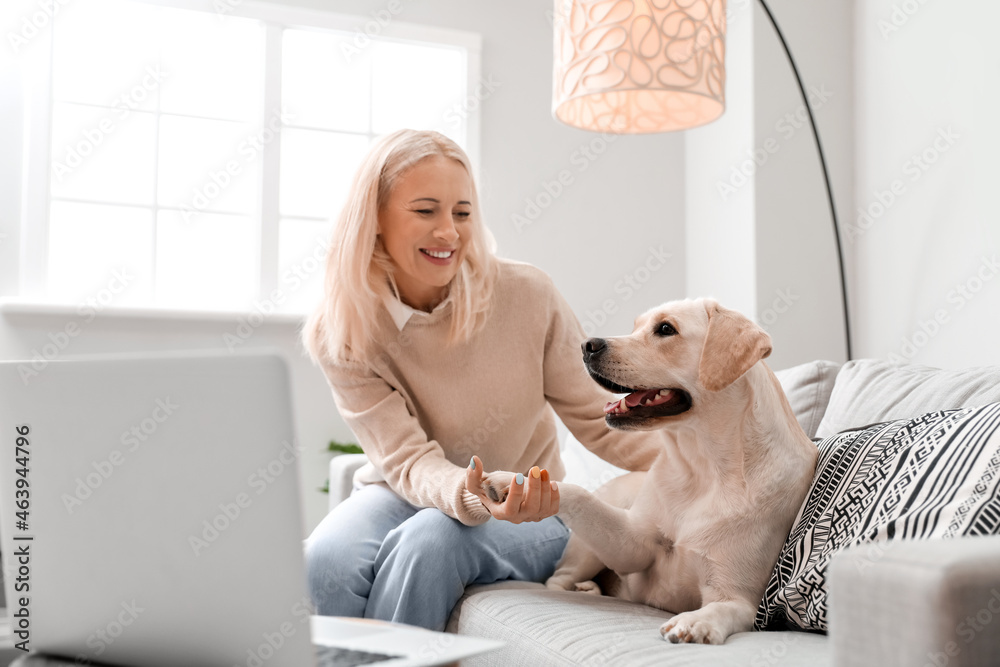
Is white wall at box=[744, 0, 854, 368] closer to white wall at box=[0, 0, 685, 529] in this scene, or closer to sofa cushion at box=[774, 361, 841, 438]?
white wall at box=[0, 0, 685, 529]

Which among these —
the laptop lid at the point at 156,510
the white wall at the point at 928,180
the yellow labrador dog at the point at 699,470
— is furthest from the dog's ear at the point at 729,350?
the white wall at the point at 928,180

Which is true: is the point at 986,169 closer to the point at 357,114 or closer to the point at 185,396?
the point at 357,114

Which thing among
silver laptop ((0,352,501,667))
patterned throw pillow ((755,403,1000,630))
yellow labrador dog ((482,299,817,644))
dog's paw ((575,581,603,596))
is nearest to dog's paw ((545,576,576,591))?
dog's paw ((575,581,603,596))

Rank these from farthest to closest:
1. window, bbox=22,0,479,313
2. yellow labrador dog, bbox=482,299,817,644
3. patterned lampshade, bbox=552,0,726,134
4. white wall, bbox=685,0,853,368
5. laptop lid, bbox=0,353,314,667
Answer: white wall, bbox=685,0,853,368 < window, bbox=22,0,479,313 < patterned lampshade, bbox=552,0,726,134 < yellow labrador dog, bbox=482,299,817,644 < laptop lid, bbox=0,353,314,667

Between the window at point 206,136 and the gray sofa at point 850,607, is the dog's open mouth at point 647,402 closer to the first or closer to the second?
the gray sofa at point 850,607

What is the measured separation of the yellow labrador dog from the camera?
4.18 ft

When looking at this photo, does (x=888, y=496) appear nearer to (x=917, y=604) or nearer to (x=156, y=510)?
(x=917, y=604)

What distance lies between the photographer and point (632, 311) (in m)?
3.88

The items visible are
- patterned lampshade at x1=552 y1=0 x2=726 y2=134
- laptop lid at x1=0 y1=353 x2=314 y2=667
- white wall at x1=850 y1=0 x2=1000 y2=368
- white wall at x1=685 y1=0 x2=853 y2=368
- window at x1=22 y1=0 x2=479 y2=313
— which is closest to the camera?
laptop lid at x1=0 y1=353 x2=314 y2=667

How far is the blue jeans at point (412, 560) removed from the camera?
1425 mm

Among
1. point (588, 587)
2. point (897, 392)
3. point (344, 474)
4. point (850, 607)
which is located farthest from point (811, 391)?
point (344, 474)

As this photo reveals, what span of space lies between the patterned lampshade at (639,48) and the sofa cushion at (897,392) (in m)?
0.81

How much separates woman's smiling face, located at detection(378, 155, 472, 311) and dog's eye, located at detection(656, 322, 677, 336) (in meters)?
0.52

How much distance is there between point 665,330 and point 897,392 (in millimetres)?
482
